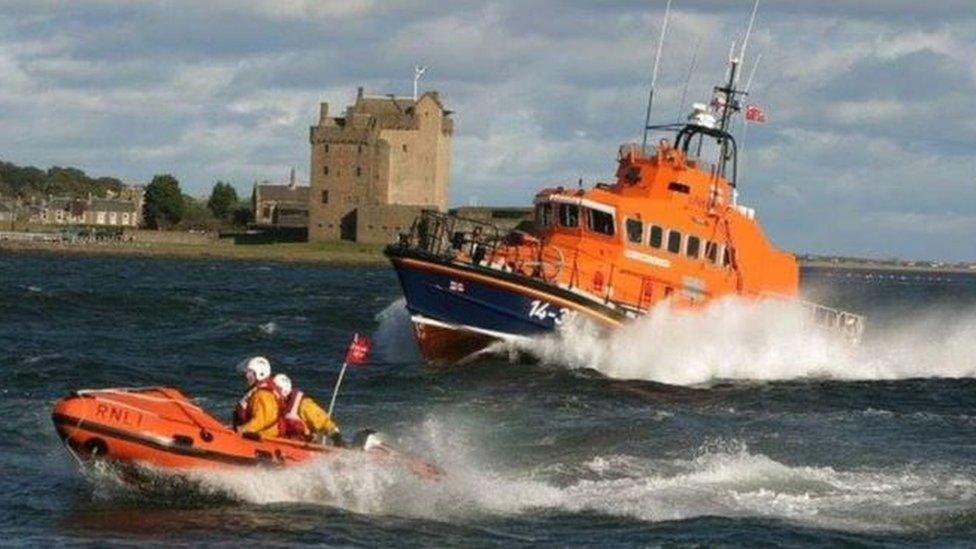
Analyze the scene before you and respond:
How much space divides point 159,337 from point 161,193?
13185 cm

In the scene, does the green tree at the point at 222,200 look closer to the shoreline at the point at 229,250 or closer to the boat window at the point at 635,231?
the shoreline at the point at 229,250

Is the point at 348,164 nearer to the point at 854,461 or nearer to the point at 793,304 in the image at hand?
the point at 793,304

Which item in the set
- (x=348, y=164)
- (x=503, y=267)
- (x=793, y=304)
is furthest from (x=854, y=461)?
(x=348, y=164)

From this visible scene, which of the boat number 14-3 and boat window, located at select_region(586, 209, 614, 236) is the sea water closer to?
the boat number 14-3

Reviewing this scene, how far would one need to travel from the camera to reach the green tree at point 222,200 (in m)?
189

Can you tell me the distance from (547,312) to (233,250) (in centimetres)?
11031

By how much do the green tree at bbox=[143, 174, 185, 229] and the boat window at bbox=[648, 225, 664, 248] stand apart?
140 metres

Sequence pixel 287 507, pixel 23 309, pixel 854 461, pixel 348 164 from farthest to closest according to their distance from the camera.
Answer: pixel 348 164 < pixel 23 309 < pixel 854 461 < pixel 287 507

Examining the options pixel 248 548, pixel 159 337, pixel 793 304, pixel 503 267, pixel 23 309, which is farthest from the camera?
pixel 23 309

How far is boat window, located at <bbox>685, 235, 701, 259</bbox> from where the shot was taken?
108 ft

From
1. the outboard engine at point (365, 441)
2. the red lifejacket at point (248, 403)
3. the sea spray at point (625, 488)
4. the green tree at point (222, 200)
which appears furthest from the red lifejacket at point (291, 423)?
the green tree at point (222, 200)

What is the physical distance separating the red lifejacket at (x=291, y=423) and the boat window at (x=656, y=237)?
1536cm

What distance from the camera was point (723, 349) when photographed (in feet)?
110

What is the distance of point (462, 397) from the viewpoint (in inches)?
1098
